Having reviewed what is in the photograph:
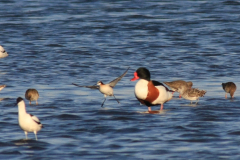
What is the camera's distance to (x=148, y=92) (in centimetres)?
1465

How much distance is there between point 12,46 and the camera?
26922 mm

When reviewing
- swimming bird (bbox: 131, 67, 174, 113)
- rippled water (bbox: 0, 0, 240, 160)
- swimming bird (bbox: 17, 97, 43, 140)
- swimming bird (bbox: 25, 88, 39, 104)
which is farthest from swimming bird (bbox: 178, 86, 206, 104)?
swimming bird (bbox: 17, 97, 43, 140)

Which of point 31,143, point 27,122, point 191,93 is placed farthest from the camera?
point 191,93

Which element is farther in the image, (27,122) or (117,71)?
(117,71)

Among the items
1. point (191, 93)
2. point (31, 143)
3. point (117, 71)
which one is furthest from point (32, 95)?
point (117, 71)

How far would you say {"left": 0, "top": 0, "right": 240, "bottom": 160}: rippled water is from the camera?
11641 mm

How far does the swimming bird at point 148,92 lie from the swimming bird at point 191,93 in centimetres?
54

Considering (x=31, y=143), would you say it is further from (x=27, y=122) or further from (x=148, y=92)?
(x=148, y=92)

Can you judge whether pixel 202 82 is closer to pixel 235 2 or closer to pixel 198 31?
pixel 198 31

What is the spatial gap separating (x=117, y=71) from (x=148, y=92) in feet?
19.3

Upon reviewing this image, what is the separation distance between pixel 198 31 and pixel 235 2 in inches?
459

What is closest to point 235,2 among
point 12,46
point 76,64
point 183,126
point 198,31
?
point 198,31

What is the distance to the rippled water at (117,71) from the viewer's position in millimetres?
11641

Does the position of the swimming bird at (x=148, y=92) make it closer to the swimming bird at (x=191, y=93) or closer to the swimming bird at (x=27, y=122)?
the swimming bird at (x=191, y=93)
